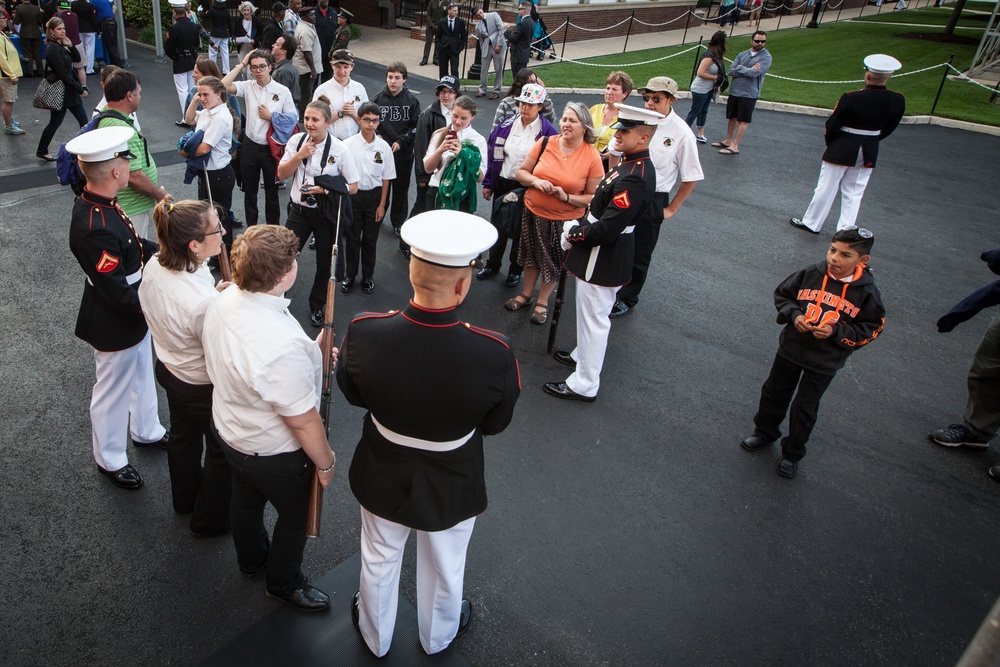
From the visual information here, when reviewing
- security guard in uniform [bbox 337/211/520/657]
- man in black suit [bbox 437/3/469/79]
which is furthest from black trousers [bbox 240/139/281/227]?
man in black suit [bbox 437/3/469/79]

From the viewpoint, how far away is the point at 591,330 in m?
5.14

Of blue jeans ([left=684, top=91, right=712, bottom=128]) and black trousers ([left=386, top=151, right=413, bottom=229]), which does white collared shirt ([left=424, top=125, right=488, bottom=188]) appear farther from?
blue jeans ([left=684, top=91, right=712, bottom=128])

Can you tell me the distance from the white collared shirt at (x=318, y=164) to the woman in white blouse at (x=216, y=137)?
72cm

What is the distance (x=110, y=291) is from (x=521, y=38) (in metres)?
12.8

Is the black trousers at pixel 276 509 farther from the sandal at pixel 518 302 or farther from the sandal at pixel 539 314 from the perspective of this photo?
the sandal at pixel 518 302

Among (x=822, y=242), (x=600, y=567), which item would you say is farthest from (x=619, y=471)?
(x=822, y=242)

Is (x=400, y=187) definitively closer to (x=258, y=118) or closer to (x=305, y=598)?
(x=258, y=118)

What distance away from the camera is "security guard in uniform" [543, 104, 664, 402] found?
4707 mm

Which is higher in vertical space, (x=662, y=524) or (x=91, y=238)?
(x=91, y=238)

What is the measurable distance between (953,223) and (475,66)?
10442 mm

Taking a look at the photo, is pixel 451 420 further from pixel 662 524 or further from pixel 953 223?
pixel 953 223

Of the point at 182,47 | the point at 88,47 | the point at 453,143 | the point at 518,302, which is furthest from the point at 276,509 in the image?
the point at 88,47

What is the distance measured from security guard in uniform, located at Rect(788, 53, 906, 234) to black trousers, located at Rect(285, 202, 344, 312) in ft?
19.5

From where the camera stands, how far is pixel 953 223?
9.59 meters
